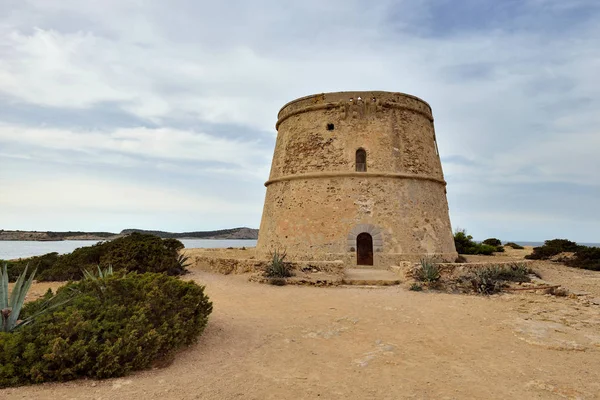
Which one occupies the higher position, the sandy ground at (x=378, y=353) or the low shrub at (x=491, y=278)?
the low shrub at (x=491, y=278)

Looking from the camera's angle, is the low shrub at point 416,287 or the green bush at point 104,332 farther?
the low shrub at point 416,287

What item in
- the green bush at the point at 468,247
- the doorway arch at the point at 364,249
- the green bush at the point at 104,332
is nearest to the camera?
the green bush at the point at 104,332

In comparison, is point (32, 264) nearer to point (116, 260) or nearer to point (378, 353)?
point (116, 260)

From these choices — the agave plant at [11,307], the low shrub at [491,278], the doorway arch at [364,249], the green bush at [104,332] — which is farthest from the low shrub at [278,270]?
the agave plant at [11,307]

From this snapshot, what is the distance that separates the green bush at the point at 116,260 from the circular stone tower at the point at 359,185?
3.51 m

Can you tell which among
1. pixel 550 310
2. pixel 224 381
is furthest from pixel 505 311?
pixel 224 381

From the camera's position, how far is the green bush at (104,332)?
3072 mm

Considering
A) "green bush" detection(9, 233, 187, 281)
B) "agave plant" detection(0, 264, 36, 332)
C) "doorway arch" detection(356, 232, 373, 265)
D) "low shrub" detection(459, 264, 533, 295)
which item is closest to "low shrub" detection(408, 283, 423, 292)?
"low shrub" detection(459, 264, 533, 295)

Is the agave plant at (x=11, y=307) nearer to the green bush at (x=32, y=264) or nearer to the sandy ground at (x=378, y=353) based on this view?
the sandy ground at (x=378, y=353)

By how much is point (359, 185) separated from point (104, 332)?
9.25 m

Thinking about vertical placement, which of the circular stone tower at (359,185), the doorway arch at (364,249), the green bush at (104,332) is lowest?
the green bush at (104,332)

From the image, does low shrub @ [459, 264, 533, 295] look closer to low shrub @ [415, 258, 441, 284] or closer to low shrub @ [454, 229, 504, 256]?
low shrub @ [415, 258, 441, 284]

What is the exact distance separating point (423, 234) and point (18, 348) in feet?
34.7

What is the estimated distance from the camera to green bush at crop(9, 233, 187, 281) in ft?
31.9
